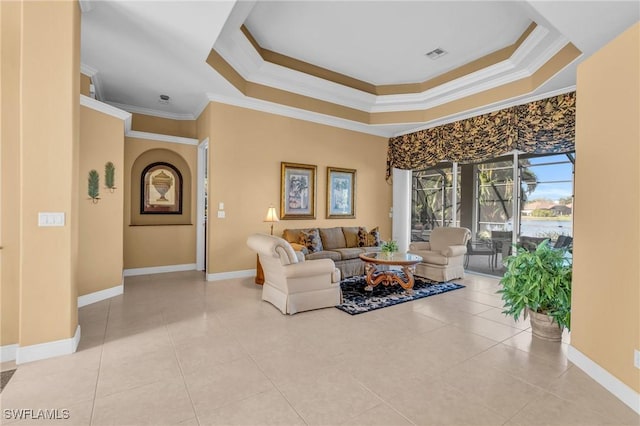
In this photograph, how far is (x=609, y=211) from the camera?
243 centimetres

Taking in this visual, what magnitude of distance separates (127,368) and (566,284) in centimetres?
412

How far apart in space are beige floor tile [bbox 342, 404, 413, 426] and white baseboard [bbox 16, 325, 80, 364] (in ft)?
8.37

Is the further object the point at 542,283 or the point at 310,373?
the point at 542,283

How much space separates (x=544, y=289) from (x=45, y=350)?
4.74 meters

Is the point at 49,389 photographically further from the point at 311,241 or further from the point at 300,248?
the point at 311,241

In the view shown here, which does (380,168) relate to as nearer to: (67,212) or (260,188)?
(260,188)

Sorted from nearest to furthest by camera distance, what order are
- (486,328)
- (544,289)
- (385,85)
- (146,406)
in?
1. (146,406)
2. (544,289)
3. (486,328)
4. (385,85)

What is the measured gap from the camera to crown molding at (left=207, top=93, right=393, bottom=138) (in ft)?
18.2

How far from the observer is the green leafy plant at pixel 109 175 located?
4.46 m


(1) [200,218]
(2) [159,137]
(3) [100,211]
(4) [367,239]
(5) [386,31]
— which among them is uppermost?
(5) [386,31]

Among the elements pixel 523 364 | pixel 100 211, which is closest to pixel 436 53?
pixel 523 364

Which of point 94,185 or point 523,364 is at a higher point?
point 94,185

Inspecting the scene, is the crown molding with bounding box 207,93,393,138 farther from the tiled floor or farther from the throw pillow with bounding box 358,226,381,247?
the tiled floor

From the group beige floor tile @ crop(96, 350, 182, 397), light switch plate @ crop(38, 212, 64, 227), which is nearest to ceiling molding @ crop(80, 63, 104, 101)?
light switch plate @ crop(38, 212, 64, 227)
